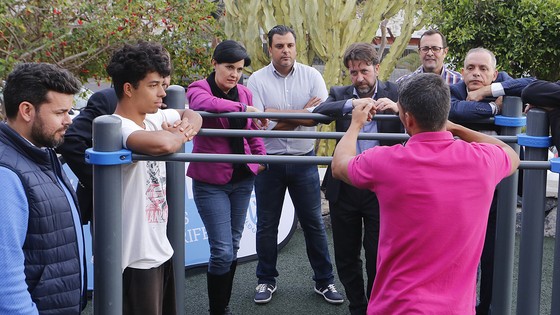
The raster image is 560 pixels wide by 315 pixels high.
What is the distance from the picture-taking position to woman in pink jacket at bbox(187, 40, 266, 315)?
3.91 metres

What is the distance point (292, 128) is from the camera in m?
4.27

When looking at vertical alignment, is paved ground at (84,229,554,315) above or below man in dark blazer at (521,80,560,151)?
below

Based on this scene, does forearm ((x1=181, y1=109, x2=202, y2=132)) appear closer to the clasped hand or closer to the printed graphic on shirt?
the clasped hand

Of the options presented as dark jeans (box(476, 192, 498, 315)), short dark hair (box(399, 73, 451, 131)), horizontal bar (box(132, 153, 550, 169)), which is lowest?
dark jeans (box(476, 192, 498, 315))

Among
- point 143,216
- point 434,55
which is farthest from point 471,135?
point 434,55

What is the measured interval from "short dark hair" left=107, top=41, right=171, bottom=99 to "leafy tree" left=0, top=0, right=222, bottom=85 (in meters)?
2.87

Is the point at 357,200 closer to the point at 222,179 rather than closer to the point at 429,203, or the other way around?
the point at 222,179

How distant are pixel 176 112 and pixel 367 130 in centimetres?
123

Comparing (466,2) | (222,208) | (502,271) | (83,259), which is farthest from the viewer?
(466,2)

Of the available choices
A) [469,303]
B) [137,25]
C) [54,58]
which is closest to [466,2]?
[137,25]

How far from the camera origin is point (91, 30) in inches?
261

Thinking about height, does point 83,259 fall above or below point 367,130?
below

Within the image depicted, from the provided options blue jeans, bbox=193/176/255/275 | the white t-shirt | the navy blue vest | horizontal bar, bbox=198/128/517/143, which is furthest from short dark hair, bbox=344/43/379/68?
the navy blue vest

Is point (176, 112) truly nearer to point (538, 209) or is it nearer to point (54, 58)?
point (538, 209)
